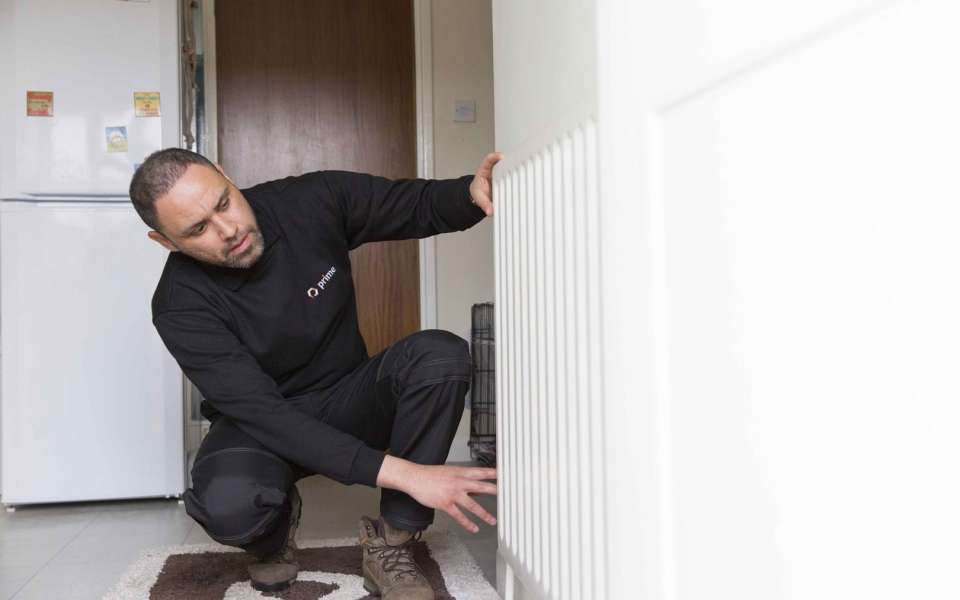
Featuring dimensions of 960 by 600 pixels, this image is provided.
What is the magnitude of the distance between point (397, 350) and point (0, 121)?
1.72 meters

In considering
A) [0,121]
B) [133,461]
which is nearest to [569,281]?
[133,461]

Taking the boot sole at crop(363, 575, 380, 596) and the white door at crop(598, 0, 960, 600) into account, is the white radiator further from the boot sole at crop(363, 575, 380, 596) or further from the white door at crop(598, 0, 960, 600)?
the boot sole at crop(363, 575, 380, 596)

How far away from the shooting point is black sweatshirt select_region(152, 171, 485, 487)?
1.59 m

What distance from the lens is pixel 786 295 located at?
59cm

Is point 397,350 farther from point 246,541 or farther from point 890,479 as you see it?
point 890,479

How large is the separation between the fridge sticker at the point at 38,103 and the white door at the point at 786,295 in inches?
91.5

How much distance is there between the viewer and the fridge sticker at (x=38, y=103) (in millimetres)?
2674

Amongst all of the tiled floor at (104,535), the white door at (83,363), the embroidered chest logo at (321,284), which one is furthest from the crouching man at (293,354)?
the white door at (83,363)

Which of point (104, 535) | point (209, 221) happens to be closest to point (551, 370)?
point (209, 221)

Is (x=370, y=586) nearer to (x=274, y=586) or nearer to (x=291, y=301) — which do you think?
(x=274, y=586)

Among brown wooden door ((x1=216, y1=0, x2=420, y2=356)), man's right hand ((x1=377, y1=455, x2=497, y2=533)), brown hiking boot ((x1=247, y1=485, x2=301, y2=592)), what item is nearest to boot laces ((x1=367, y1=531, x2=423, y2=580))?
brown hiking boot ((x1=247, y1=485, x2=301, y2=592))

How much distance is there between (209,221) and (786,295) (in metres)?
1.23

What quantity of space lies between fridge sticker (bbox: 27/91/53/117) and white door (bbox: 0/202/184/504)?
277 millimetres

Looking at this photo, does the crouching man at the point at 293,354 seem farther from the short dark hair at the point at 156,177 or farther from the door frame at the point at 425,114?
the door frame at the point at 425,114
